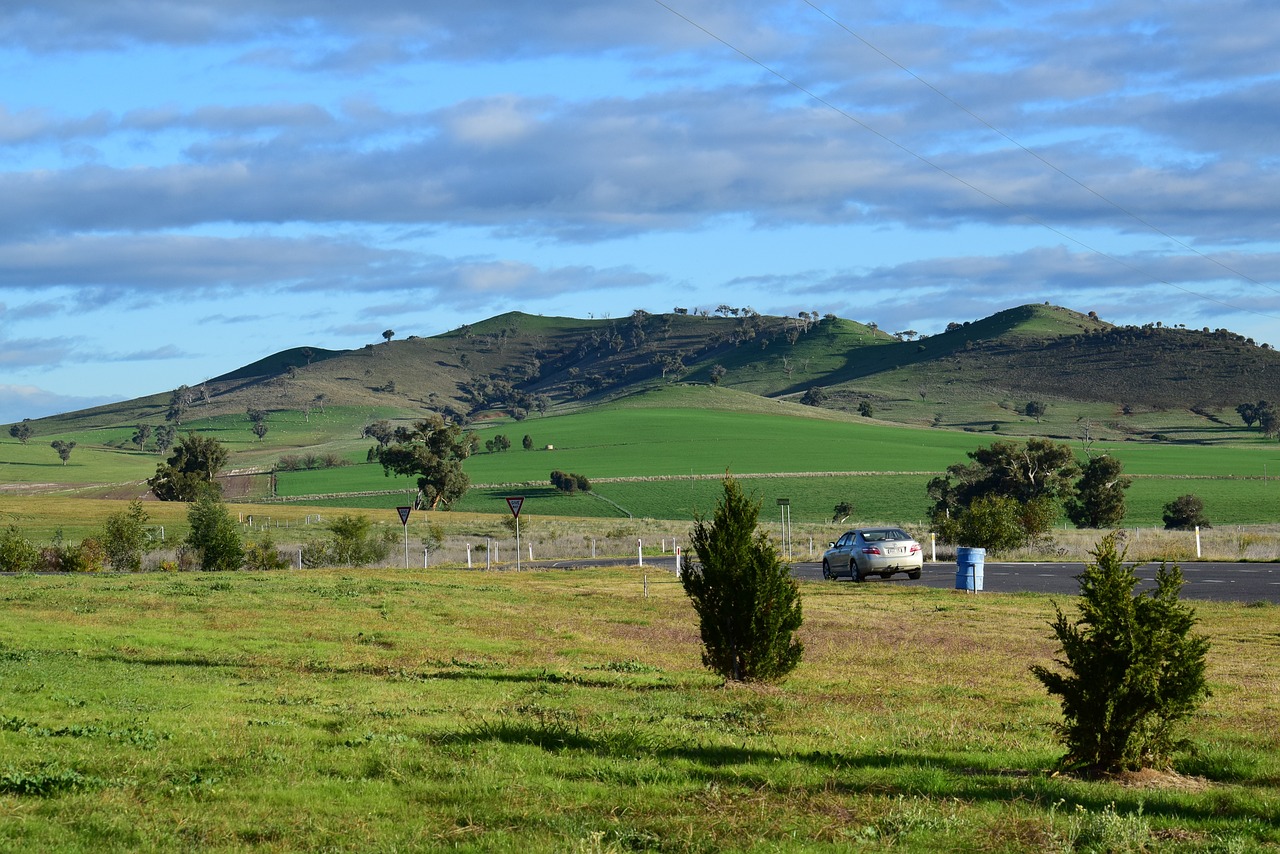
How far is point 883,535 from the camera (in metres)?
39.2

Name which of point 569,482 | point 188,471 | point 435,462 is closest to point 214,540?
point 435,462

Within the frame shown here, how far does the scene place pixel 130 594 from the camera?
92.9 ft

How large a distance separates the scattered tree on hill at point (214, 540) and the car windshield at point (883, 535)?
2345 cm

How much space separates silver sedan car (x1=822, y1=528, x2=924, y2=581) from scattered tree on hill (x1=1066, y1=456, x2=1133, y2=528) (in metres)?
42.8

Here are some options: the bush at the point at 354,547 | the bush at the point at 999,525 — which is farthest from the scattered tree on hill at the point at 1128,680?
the bush at the point at 354,547

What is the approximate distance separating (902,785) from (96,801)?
5.41 meters

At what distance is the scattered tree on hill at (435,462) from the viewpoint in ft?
341

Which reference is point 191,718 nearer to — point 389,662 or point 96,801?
point 96,801

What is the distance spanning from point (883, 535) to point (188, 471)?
8032 centimetres

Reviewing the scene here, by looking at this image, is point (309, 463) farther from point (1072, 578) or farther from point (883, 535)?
point (1072, 578)

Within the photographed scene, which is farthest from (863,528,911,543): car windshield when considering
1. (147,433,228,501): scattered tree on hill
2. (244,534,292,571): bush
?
(147,433,228,501): scattered tree on hill

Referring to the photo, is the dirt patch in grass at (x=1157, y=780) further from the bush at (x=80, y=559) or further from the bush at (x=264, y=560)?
the bush at (x=264, y=560)

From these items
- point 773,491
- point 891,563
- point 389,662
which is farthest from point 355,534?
point 773,491

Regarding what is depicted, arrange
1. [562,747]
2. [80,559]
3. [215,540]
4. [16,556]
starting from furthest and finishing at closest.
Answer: [215,540] < [16,556] < [80,559] < [562,747]
